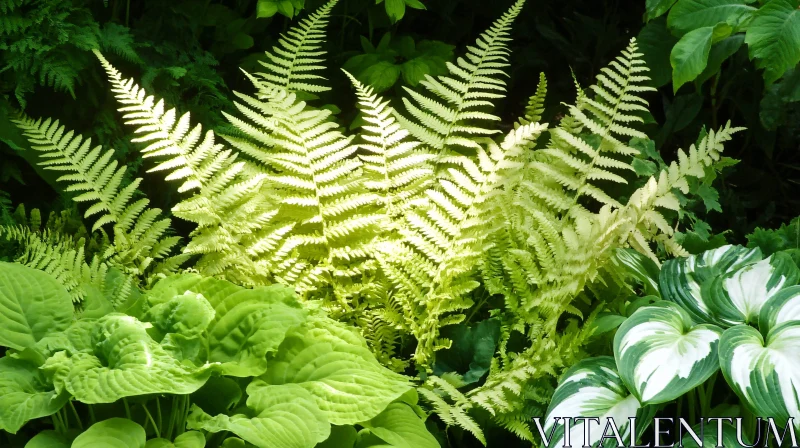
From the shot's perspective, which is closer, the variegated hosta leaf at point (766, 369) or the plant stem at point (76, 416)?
the variegated hosta leaf at point (766, 369)

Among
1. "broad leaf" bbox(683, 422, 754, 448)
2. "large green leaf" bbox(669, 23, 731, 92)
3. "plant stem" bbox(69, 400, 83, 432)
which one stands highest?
"large green leaf" bbox(669, 23, 731, 92)

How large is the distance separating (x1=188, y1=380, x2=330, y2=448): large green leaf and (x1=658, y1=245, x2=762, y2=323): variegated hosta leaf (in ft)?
2.53

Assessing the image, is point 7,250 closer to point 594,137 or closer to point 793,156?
point 594,137

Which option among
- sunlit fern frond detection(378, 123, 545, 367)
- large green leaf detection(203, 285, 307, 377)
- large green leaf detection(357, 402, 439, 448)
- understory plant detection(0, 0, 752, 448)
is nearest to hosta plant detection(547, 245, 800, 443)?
understory plant detection(0, 0, 752, 448)

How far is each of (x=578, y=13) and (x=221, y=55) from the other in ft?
4.55

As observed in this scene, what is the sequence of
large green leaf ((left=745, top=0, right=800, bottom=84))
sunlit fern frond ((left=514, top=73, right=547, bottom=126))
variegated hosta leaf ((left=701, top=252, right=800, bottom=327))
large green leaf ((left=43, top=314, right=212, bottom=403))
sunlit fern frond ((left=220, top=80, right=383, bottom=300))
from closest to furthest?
large green leaf ((left=43, top=314, right=212, bottom=403)) < variegated hosta leaf ((left=701, top=252, right=800, bottom=327)) < large green leaf ((left=745, top=0, right=800, bottom=84)) < sunlit fern frond ((left=220, top=80, right=383, bottom=300)) < sunlit fern frond ((left=514, top=73, right=547, bottom=126))

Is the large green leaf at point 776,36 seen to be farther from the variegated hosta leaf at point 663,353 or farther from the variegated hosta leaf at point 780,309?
the variegated hosta leaf at point 663,353

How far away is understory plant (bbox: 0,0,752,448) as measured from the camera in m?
1.22

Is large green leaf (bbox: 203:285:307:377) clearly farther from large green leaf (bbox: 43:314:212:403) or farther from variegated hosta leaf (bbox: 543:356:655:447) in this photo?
variegated hosta leaf (bbox: 543:356:655:447)

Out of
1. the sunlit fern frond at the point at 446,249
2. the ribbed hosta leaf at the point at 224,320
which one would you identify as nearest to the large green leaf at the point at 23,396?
the ribbed hosta leaf at the point at 224,320

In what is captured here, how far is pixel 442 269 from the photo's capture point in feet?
5.33

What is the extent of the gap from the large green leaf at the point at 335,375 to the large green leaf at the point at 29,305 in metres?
0.40

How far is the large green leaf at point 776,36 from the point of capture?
5.06 feet

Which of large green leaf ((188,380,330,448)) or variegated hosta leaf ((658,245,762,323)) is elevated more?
variegated hosta leaf ((658,245,762,323))
